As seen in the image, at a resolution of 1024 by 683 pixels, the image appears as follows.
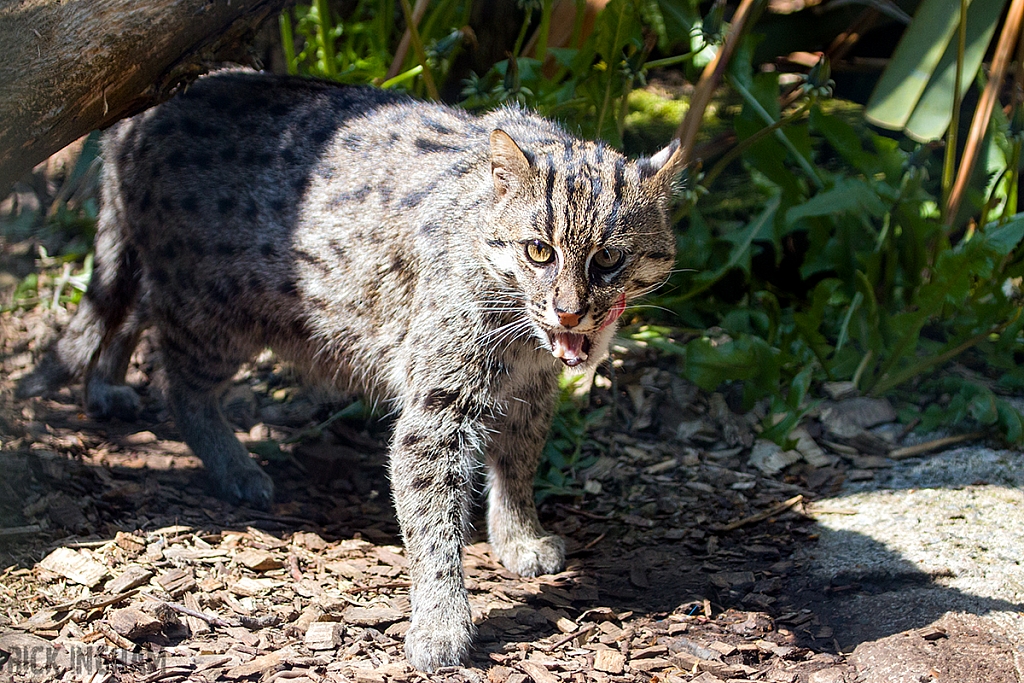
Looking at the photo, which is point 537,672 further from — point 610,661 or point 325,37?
point 325,37

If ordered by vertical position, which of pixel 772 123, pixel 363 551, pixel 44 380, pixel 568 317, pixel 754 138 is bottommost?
pixel 363 551

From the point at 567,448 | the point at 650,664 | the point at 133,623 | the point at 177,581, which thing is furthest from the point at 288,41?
the point at 650,664

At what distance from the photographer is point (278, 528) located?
5141 mm

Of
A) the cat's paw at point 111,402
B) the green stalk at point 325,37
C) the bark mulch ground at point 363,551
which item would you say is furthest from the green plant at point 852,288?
the cat's paw at point 111,402

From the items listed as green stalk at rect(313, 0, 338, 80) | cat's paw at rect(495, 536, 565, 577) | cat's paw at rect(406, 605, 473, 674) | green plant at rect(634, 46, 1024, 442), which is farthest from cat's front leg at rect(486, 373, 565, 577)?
green stalk at rect(313, 0, 338, 80)

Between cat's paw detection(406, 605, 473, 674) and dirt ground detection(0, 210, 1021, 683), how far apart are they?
2.6 inches

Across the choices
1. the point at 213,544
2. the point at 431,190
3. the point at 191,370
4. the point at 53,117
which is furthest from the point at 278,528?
the point at 53,117

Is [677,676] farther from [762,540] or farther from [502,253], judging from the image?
[502,253]

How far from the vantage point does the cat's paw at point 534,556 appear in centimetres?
489

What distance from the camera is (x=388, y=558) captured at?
4.92m

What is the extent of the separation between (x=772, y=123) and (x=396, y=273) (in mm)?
3095

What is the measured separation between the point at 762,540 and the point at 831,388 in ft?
5.14

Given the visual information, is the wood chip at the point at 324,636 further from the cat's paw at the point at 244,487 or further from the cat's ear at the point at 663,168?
the cat's ear at the point at 663,168

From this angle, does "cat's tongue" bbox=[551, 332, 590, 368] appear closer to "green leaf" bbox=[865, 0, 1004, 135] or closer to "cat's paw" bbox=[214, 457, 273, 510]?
"cat's paw" bbox=[214, 457, 273, 510]
